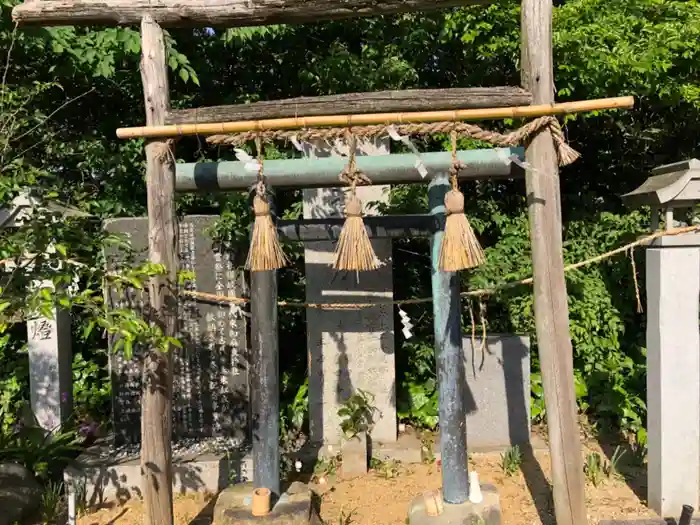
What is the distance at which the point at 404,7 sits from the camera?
3.06 m

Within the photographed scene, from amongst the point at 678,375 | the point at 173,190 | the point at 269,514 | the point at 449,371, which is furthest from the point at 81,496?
the point at 678,375

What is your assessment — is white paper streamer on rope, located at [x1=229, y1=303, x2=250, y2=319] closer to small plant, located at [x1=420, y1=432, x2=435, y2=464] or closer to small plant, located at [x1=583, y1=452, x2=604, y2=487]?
small plant, located at [x1=420, y1=432, x2=435, y2=464]

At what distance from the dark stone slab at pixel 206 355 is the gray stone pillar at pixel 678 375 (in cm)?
322

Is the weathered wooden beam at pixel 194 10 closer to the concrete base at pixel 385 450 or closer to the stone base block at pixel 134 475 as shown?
the stone base block at pixel 134 475

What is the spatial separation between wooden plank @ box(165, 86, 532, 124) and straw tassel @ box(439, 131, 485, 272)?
556 mm

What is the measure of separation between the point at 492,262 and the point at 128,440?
3845mm

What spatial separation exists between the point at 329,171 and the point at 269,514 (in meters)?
2.22

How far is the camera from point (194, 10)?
3.07 m

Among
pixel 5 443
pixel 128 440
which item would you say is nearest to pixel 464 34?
pixel 128 440

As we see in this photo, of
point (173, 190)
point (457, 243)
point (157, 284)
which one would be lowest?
point (157, 284)

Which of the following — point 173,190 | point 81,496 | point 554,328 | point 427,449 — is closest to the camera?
point 554,328

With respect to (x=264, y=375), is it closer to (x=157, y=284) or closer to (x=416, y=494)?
(x=157, y=284)

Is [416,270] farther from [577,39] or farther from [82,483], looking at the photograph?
[82,483]

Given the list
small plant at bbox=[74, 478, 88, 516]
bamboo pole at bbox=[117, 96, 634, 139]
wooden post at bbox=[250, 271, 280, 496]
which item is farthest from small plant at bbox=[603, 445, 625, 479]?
small plant at bbox=[74, 478, 88, 516]
